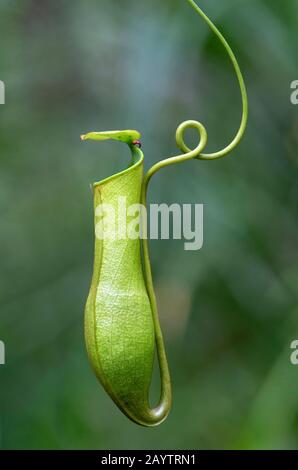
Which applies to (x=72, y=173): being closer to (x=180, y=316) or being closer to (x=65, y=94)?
(x=65, y=94)

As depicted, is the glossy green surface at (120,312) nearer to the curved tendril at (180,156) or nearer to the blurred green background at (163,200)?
the curved tendril at (180,156)

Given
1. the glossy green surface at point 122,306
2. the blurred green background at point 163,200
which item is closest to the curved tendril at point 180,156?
the glossy green surface at point 122,306

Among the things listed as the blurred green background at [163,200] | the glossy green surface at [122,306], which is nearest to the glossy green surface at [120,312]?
the glossy green surface at [122,306]

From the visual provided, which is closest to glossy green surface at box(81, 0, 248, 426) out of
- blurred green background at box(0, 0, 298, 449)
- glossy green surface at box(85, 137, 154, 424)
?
glossy green surface at box(85, 137, 154, 424)

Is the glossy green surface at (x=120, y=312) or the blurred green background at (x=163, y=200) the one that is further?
the blurred green background at (x=163, y=200)

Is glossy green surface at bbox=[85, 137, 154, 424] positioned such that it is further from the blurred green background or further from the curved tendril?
the blurred green background

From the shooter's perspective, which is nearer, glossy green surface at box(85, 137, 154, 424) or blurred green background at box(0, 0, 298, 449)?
glossy green surface at box(85, 137, 154, 424)

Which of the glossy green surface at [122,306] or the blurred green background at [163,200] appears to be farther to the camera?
the blurred green background at [163,200]

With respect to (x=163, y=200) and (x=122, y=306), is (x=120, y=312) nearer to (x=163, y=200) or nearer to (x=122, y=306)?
(x=122, y=306)

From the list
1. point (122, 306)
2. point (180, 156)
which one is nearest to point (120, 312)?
point (122, 306)

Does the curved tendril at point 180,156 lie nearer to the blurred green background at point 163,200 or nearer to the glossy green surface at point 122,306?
the glossy green surface at point 122,306
